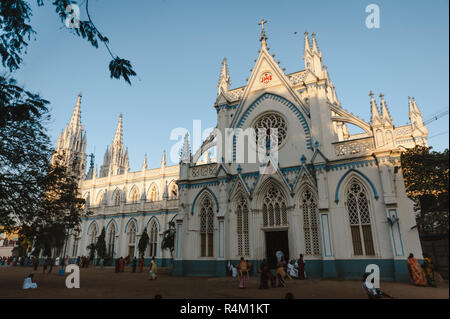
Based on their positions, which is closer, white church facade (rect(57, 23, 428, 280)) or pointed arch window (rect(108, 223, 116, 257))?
white church facade (rect(57, 23, 428, 280))

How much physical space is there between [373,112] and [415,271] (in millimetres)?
9154

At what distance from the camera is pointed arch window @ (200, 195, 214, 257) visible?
2083cm

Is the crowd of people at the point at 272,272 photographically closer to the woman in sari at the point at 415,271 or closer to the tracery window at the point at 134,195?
the woman in sari at the point at 415,271

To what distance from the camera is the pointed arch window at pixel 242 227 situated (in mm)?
Answer: 19625

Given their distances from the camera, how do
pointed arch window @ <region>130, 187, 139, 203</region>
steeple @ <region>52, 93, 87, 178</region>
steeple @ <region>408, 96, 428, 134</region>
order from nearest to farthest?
steeple @ <region>408, 96, 428, 134</region>, pointed arch window @ <region>130, 187, 139, 203</region>, steeple @ <region>52, 93, 87, 178</region>

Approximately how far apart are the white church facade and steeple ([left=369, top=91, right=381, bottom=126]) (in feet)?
0.18

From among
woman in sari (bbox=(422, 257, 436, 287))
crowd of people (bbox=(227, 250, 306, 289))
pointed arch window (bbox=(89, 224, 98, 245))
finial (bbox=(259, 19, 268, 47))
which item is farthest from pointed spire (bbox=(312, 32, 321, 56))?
pointed arch window (bbox=(89, 224, 98, 245))

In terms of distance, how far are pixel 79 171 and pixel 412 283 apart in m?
57.2

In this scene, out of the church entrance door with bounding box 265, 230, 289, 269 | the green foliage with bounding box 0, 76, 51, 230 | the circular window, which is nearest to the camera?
the green foliage with bounding box 0, 76, 51, 230

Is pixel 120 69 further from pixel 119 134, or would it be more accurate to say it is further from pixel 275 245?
pixel 119 134

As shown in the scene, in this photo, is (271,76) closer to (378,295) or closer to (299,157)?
(299,157)

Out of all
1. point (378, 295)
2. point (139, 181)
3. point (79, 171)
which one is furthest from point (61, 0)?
point (79, 171)

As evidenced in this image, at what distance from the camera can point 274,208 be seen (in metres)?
19.5

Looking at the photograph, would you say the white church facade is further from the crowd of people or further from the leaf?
the leaf
